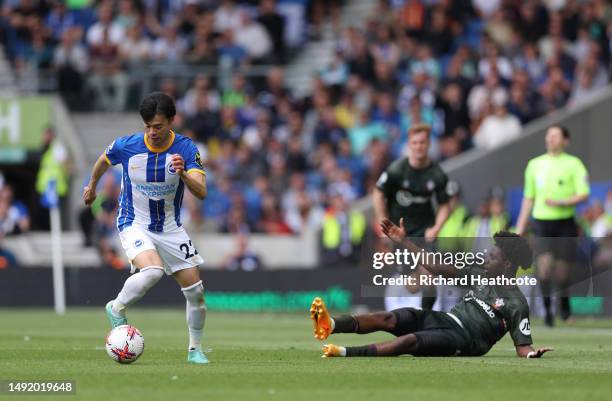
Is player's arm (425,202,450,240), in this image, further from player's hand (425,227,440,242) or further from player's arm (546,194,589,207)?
player's arm (546,194,589,207)

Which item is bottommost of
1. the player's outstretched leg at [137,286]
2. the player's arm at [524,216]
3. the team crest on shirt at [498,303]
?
the team crest on shirt at [498,303]

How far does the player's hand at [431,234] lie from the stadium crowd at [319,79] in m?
11.2

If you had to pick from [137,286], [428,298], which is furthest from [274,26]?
[137,286]

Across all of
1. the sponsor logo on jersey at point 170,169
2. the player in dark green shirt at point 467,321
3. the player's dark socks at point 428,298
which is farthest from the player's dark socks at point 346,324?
the player's dark socks at point 428,298

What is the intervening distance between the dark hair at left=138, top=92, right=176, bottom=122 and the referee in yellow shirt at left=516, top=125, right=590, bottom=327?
289 inches

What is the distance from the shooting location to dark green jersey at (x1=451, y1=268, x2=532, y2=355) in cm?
1262

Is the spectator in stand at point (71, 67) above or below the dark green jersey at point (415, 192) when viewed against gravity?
above

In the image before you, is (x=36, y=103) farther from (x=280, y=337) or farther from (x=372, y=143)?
(x=280, y=337)

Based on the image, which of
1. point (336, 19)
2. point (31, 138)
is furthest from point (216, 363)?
point (336, 19)

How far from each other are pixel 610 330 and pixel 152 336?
5761 mm

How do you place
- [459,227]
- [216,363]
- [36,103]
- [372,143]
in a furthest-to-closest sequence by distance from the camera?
[36,103], [372,143], [459,227], [216,363]

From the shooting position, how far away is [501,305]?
1263 cm

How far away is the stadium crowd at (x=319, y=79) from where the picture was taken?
2844cm

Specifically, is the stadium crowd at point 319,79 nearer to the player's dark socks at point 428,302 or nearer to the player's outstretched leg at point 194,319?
the player's dark socks at point 428,302
